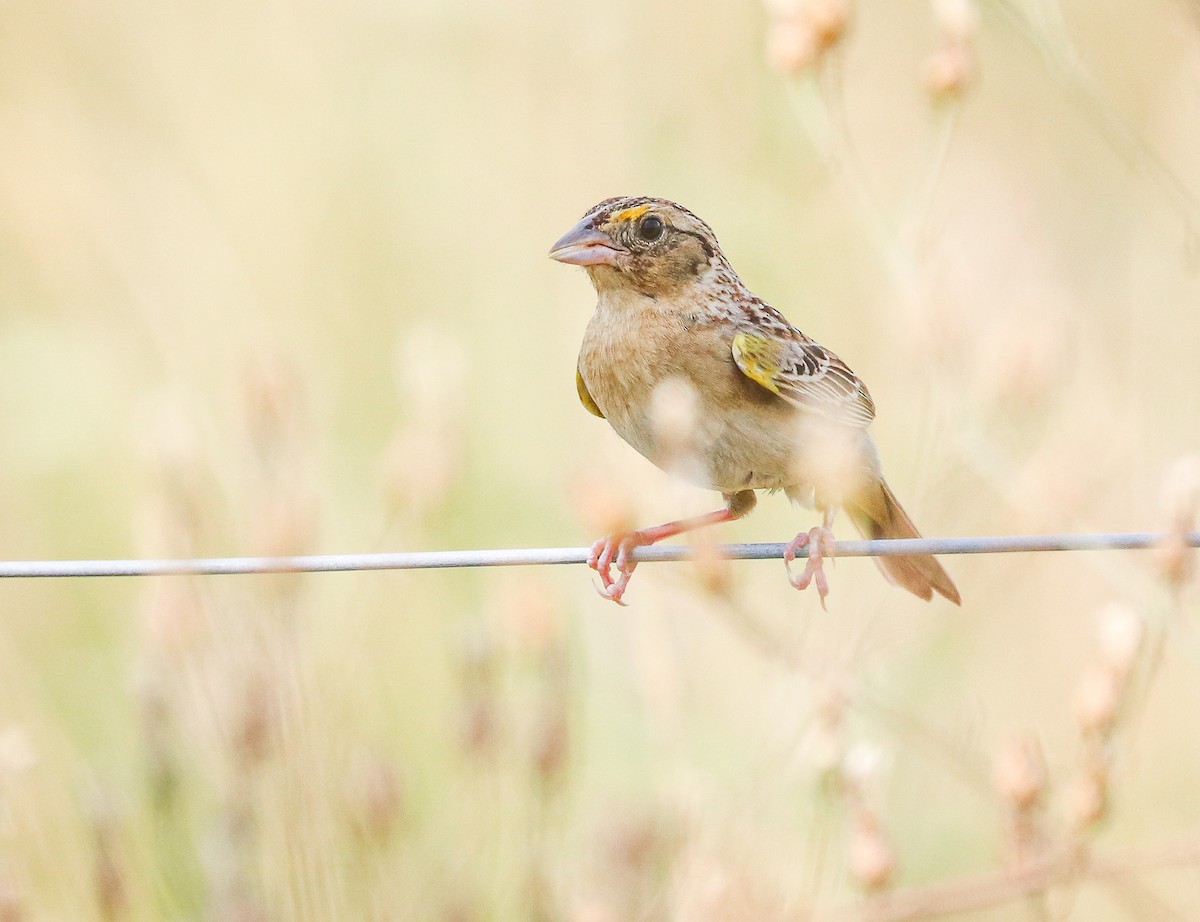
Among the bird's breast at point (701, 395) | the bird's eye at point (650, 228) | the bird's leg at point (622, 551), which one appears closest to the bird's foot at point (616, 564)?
the bird's leg at point (622, 551)

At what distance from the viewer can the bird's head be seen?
146 inches

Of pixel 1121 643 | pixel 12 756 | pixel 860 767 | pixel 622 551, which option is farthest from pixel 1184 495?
pixel 12 756

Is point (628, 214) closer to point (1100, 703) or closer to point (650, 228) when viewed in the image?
point (650, 228)

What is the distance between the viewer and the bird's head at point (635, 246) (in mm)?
3701

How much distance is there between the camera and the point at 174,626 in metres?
2.49

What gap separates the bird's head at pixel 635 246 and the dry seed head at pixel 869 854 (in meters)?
1.39

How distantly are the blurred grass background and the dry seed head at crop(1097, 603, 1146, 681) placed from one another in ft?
0.06

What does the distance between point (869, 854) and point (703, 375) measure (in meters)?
1.21

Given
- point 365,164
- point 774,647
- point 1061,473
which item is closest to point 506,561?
point 774,647

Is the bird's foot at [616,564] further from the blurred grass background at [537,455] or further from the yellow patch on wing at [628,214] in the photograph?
the yellow patch on wing at [628,214]

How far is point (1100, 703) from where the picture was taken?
2.65 metres

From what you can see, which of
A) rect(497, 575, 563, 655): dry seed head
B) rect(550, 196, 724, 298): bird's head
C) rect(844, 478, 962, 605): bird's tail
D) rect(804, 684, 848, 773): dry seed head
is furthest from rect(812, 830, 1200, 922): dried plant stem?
rect(550, 196, 724, 298): bird's head

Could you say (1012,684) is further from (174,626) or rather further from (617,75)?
(174,626)

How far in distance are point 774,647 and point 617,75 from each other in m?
2.94
